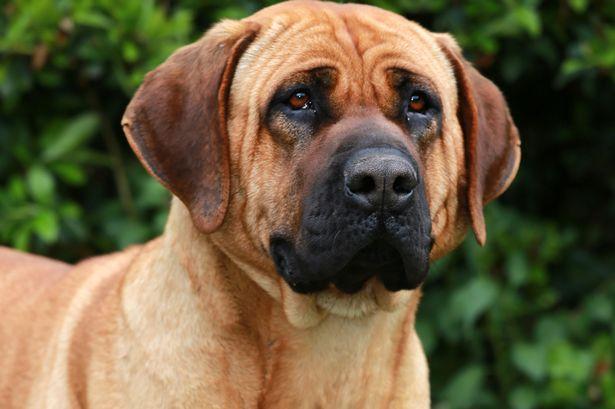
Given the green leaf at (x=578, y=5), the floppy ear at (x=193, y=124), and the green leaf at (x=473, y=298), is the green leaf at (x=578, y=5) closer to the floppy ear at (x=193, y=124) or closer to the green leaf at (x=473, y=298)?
the green leaf at (x=473, y=298)

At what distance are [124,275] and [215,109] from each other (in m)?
0.67

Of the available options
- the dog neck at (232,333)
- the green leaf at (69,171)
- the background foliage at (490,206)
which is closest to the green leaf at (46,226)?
the background foliage at (490,206)

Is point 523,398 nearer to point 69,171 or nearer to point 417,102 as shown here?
point 69,171

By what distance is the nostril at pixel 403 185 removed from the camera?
9.92 feet

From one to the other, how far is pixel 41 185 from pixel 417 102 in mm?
2505

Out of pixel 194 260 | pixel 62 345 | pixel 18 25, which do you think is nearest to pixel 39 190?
pixel 18 25

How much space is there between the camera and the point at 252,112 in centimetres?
331

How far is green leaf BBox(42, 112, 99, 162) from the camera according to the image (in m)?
5.42

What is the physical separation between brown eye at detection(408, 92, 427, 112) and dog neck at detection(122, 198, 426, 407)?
599 millimetres

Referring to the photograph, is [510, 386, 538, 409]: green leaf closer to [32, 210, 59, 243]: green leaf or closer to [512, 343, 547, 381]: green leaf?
[512, 343, 547, 381]: green leaf

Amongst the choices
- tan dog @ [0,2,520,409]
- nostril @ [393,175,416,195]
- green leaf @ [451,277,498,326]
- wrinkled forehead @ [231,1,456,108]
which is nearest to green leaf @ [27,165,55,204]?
tan dog @ [0,2,520,409]

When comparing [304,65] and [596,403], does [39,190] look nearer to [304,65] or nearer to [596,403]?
[304,65]

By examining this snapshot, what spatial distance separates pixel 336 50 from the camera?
3354 millimetres

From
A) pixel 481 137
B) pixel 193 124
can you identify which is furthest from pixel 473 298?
pixel 193 124
